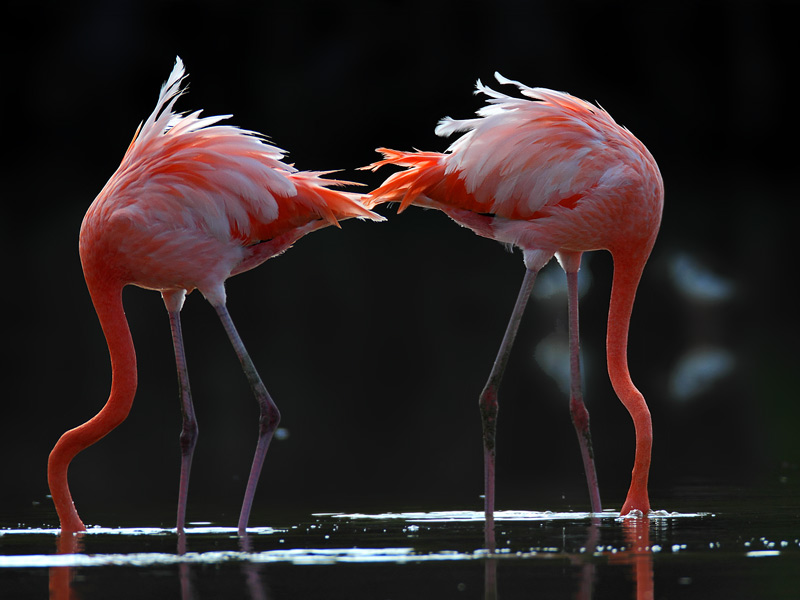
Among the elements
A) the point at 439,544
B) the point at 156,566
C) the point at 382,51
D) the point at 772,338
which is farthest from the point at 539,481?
the point at 382,51

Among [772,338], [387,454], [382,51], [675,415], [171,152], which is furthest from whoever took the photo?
[382,51]

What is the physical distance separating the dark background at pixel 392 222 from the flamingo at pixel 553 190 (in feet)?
9.99

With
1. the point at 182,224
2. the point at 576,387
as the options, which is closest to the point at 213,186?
the point at 182,224

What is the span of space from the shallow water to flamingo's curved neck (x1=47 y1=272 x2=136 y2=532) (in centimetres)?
34

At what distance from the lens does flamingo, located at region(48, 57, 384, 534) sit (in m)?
5.20

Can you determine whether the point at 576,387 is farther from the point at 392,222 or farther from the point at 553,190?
the point at 392,222

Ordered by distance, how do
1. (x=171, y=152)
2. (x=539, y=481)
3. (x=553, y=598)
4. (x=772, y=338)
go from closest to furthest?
(x=553, y=598) → (x=171, y=152) → (x=539, y=481) → (x=772, y=338)

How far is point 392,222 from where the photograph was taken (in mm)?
18609

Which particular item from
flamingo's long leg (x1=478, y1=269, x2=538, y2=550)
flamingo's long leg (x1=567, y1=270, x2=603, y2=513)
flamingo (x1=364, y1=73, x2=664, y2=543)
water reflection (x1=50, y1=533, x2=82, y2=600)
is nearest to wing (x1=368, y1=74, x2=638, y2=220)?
flamingo (x1=364, y1=73, x2=664, y2=543)

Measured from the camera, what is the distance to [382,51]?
17109 mm

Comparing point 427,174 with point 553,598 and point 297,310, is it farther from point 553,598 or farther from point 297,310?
point 297,310

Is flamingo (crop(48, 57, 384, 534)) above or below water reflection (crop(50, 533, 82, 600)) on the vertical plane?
above

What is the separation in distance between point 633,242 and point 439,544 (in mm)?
2089

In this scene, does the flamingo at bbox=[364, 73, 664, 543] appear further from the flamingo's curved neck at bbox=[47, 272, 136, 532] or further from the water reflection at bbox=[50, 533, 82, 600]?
the water reflection at bbox=[50, 533, 82, 600]
